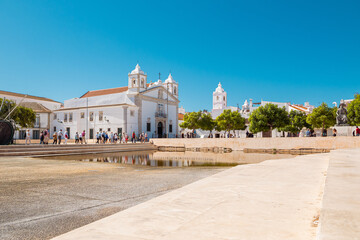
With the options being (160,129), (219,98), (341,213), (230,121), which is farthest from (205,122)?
(219,98)

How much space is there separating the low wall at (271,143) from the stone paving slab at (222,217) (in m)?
18.9

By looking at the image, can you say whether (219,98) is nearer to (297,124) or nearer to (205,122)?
(205,122)

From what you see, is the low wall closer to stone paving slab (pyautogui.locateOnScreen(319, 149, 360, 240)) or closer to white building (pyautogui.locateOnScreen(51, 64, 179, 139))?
white building (pyautogui.locateOnScreen(51, 64, 179, 139))

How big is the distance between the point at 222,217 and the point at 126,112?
36422 mm

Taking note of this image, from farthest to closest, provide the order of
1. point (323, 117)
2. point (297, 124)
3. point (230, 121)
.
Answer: point (230, 121) → point (297, 124) → point (323, 117)

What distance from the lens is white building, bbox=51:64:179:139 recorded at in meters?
39.0

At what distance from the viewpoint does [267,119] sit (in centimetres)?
3509

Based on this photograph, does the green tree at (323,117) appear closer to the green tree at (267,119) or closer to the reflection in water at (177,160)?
the green tree at (267,119)

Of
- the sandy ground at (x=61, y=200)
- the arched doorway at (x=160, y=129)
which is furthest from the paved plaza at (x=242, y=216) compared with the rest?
the arched doorway at (x=160, y=129)

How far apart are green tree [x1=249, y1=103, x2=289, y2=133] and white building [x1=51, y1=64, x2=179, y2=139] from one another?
43.9 ft

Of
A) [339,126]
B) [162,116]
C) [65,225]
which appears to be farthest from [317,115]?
[65,225]

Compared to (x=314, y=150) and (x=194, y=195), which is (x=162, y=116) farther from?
(x=194, y=195)

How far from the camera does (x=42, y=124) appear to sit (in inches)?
1822

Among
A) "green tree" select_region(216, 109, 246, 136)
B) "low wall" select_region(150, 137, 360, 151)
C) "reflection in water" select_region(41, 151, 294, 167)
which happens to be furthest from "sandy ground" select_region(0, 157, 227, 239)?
"green tree" select_region(216, 109, 246, 136)
